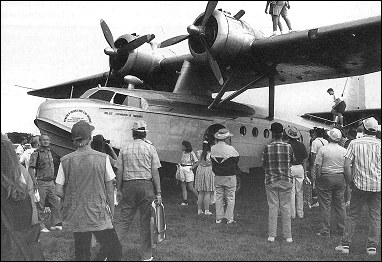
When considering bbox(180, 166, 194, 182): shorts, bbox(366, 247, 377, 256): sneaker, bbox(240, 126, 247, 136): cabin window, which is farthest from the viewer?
bbox(240, 126, 247, 136): cabin window

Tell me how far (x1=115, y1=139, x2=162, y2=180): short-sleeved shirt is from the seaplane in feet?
14.2

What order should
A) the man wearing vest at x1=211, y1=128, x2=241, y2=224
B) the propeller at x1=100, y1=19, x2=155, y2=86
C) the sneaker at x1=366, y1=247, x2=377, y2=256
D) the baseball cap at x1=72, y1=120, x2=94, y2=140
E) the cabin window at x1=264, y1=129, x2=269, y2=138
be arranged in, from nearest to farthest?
1. the baseball cap at x1=72, y1=120, x2=94, y2=140
2. the sneaker at x1=366, y1=247, x2=377, y2=256
3. the man wearing vest at x1=211, y1=128, x2=241, y2=224
4. the propeller at x1=100, y1=19, x2=155, y2=86
5. the cabin window at x1=264, y1=129, x2=269, y2=138

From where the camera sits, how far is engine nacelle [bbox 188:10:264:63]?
10.3 m

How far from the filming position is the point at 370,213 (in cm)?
491

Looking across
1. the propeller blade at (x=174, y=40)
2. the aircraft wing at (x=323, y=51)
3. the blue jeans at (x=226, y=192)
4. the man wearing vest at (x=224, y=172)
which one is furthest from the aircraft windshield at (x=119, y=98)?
the blue jeans at (x=226, y=192)

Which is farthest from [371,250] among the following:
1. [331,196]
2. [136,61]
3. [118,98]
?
[136,61]

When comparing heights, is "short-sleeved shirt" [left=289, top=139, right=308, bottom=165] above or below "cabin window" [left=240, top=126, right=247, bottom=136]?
below

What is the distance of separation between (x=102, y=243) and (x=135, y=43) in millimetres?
9186

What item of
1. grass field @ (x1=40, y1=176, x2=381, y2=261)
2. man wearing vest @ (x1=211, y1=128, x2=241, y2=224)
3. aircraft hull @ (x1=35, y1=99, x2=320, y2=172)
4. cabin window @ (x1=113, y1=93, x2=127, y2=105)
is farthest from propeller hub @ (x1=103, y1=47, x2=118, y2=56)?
man wearing vest @ (x1=211, y1=128, x2=241, y2=224)

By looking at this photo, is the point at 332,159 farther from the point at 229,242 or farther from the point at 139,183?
the point at 139,183

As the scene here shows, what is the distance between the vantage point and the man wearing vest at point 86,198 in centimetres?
399

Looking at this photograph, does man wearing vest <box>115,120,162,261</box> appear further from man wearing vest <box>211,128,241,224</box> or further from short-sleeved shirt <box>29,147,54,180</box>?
short-sleeved shirt <box>29,147,54,180</box>

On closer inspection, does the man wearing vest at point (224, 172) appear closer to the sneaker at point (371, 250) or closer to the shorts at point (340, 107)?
the sneaker at point (371, 250)

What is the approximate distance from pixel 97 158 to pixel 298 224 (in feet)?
14.4
